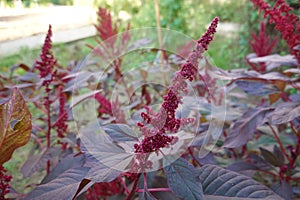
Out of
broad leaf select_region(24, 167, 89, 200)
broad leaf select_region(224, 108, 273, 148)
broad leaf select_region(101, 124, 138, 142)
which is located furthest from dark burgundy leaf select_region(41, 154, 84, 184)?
broad leaf select_region(224, 108, 273, 148)

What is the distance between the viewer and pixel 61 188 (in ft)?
1.81

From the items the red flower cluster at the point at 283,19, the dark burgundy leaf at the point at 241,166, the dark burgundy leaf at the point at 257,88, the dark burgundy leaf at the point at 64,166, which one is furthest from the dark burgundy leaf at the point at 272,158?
the dark burgundy leaf at the point at 64,166

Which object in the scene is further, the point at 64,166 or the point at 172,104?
the point at 64,166

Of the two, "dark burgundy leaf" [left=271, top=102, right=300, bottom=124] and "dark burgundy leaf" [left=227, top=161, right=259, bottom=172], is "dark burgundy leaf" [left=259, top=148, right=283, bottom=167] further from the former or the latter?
"dark burgundy leaf" [left=271, top=102, right=300, bottom=124]

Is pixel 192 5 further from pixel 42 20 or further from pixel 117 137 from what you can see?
pixel 117 137

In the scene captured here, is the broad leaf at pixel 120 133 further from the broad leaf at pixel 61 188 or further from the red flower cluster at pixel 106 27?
the red flower cluster at pixel 106 27

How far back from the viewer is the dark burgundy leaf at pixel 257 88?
2.91ft

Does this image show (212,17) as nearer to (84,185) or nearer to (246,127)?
(246,127)

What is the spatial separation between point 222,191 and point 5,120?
0.40 m

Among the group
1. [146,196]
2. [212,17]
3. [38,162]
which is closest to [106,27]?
[38,162]

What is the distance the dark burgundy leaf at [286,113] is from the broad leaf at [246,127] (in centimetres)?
9

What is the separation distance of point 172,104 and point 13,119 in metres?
0.27

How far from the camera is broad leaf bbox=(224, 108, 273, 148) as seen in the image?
81 cm

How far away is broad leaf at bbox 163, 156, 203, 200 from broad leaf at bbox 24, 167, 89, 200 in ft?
0.56
